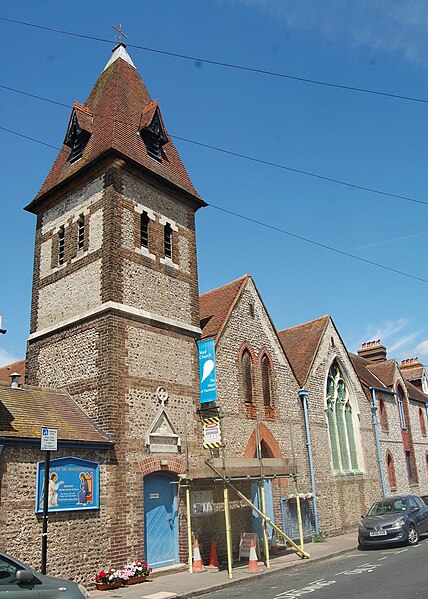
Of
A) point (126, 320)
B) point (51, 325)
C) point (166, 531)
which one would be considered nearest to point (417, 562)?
point (166, 531)

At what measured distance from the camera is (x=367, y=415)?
2664 cm

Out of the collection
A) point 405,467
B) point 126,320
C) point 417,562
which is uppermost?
point 126,320

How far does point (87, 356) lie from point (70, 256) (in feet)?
12.5

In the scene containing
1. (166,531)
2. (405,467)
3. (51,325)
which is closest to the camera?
(166,531)

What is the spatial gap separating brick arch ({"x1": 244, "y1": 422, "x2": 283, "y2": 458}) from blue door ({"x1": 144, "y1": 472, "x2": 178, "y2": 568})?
350 centimetres

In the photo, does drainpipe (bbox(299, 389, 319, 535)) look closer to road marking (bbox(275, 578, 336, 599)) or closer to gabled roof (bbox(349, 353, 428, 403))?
gabled roof (bbox(349, 353, 428, 403))

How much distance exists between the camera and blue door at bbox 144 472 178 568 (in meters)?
14.8

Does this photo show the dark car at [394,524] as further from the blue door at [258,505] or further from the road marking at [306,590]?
the road marking at [306,590]

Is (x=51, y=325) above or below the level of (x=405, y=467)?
above

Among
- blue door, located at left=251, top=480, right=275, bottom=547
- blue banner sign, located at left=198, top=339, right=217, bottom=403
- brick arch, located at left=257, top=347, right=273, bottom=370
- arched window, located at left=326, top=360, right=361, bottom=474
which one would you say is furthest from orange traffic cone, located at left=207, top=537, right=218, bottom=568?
arched window, located at left=326, top=360, right=361, bottom=474

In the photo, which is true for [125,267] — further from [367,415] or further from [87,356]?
[367,415]

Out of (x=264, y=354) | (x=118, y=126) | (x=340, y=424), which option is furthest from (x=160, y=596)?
(x=340, y=424)

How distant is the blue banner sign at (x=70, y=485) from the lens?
12.6 metres

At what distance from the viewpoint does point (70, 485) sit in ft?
42.7
